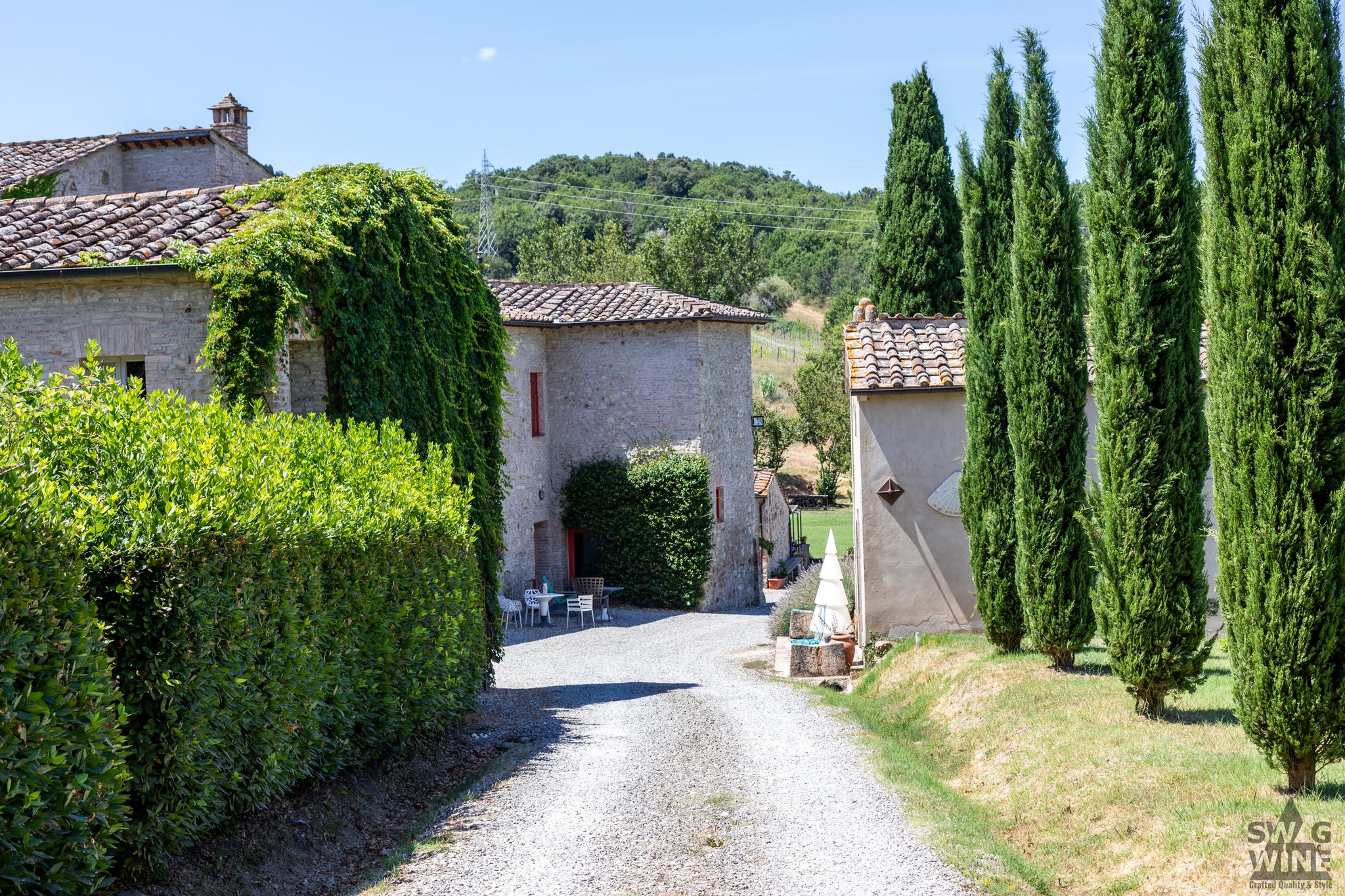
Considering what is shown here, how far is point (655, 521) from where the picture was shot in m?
27.5

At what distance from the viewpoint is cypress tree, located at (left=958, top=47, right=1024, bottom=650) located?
38.5 feet

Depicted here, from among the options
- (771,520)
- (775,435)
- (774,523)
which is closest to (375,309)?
(771,520)

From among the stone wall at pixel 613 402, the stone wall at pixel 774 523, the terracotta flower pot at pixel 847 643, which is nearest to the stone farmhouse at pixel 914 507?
the terracotta flower pot at pixel 847 643

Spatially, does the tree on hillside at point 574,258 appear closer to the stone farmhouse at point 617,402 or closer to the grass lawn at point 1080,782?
the stone farmhouse at point 617,402

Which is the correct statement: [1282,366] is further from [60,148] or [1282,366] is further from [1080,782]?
[60,148]

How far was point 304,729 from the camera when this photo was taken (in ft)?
22.7

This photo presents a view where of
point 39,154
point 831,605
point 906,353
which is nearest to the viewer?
point 906,353

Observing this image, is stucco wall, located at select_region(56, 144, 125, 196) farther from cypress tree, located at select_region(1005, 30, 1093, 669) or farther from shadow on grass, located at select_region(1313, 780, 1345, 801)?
shadow on grass, located at select_region(1313, 780, 1345, 801)

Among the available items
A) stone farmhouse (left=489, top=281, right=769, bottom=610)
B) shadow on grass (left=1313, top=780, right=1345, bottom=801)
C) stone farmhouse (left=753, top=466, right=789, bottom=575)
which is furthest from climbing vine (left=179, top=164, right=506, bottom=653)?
stone farmhouse (left=753, top=466, right=789, bottom=575)

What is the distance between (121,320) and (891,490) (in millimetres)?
9064

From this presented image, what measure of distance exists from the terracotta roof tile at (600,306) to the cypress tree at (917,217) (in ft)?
12.3

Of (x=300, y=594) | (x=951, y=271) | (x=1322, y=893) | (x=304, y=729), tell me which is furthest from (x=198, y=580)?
(x=951, y=271)

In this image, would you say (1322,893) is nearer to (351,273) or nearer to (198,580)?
(198,580)

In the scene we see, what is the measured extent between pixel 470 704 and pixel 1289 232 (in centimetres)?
857
